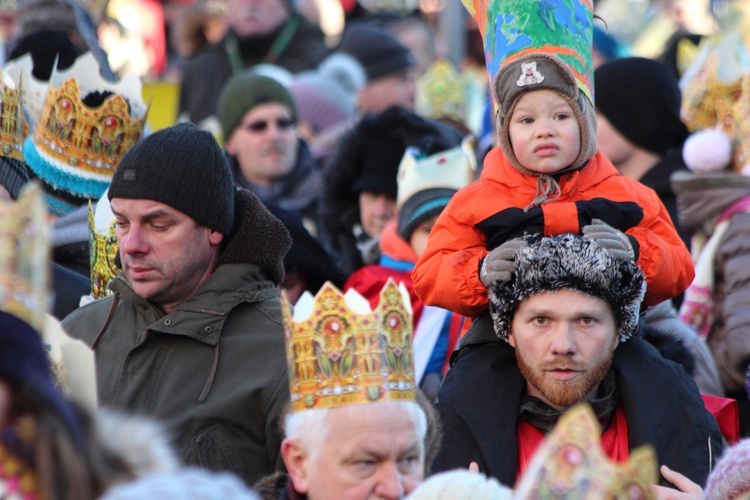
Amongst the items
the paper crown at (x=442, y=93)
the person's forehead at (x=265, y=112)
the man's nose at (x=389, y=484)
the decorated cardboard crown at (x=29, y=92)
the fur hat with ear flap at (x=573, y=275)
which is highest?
the paper crown at (x=442, y=93)

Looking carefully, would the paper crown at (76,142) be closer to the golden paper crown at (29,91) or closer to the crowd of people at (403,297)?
the crowd of people at (403,297)

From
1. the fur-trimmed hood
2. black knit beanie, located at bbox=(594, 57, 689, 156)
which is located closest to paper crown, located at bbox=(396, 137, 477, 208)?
black knit beanie, located at bbox=(594, 57, 689, 156)

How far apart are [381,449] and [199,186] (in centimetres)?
149

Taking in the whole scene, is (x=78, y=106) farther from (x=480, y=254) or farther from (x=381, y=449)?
(x=381, y=449)

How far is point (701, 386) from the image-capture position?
21.7 feet

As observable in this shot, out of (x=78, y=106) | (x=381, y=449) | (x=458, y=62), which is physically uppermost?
(x=458, y=62)

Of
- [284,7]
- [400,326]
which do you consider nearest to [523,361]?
[400,326]

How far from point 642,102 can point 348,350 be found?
3414 mm

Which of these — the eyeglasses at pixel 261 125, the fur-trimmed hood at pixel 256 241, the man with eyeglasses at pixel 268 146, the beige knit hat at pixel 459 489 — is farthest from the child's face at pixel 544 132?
the eyeglasses at pixel 261 125

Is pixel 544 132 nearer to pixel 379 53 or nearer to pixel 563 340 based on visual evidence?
pixel 563 340

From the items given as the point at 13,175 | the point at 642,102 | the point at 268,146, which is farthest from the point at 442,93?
the point at 13,175

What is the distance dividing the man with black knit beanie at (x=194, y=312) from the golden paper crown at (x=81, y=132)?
1.15 m

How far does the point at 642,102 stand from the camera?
7.83 metres

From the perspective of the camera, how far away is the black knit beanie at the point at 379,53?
11461mm
